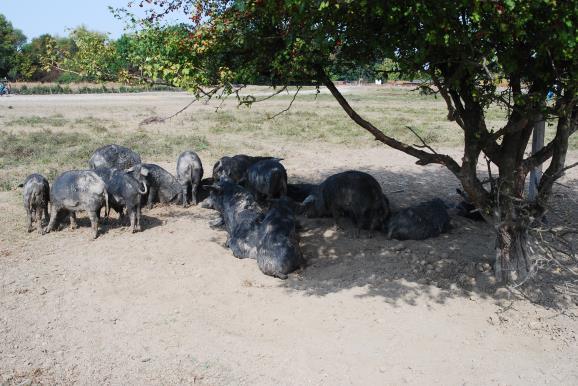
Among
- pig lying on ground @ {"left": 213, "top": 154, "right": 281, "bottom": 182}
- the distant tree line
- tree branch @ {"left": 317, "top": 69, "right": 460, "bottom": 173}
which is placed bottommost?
pig lying on ground @ {"left": 213, "top": 154, "right": 281, "bottom": 182}

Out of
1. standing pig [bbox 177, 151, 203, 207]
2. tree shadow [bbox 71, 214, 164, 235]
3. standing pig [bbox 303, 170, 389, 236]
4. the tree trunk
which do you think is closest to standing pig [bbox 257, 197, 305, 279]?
standing pig [bbox 303, 170, 389, 236]

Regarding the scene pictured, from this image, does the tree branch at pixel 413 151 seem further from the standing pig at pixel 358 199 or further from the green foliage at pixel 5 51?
the green foliage at pixel 5 51

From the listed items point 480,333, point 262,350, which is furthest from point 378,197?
point 262,350

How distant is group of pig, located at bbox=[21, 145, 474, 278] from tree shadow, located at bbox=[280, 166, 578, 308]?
0.81ft

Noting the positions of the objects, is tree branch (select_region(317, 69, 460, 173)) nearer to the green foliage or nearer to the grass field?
the grass field

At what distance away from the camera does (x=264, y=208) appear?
11172mm

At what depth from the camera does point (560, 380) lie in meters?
5.54

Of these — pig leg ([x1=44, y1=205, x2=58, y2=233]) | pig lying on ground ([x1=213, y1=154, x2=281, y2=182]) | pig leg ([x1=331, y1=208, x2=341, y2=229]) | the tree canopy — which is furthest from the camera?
pig lying on ground ([x1=213, y1=154, x2=281, y2=182])

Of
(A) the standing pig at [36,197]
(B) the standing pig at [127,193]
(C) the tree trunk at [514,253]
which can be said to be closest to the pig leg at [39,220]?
(A) the standing pig at [36,197]

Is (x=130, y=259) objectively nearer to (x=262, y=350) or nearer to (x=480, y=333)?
(x=262, y=350)

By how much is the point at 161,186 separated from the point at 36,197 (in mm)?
2525

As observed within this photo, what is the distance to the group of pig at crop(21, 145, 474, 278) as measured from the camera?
8.35 m


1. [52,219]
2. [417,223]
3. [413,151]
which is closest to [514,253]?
[413,151]

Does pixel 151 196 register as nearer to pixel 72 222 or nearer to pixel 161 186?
A: pixel 161 186
